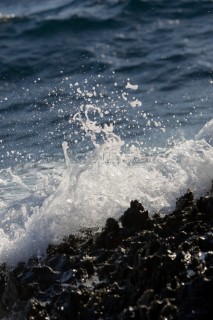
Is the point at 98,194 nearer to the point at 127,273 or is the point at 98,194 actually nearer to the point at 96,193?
the point at 96,193

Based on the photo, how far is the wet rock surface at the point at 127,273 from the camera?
475 centimetres

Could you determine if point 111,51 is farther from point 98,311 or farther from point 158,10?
point 98,311

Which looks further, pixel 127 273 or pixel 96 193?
pixel 96 193

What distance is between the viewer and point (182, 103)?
12.6 metres

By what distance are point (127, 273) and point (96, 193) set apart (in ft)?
7.03

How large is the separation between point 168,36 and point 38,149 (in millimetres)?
5981

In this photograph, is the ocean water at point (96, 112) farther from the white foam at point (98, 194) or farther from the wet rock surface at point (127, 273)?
the wet rock surface at point (127, 273)

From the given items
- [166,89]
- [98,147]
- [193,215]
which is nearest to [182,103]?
[166,89]

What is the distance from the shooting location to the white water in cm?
704

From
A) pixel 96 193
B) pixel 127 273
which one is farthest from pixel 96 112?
pixel 127 273

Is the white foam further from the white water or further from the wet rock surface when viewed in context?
the wet rock surface

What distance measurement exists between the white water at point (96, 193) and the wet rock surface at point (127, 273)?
0.31 meters

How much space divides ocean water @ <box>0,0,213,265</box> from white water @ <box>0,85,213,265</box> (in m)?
0.01

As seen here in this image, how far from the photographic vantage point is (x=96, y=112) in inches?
478
